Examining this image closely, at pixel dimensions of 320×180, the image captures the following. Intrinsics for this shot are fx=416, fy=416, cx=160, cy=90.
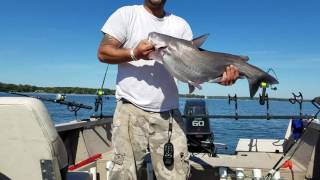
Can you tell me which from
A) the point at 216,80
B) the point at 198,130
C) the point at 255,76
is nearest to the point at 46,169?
the point at 216,80

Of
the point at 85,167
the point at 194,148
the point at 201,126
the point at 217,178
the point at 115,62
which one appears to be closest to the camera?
the point at 115,62

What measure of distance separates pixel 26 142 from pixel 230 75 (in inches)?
75.3

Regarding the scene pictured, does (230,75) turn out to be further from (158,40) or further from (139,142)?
(139,142)

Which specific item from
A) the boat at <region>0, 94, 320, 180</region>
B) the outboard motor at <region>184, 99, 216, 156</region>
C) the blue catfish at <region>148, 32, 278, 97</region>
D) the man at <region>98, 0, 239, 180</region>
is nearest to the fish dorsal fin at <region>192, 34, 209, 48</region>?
the blue catfish at <region>148, 32, 278, 97</region>

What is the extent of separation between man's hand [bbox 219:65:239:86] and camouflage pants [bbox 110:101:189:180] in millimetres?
661

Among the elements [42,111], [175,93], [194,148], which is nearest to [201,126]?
[194,148]

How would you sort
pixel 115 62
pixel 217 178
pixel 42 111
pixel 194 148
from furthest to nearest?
pixel 194 148, pixel 217 178, pixel 115 62, pixel 42 111

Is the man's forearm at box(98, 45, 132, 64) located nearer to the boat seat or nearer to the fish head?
the fish head

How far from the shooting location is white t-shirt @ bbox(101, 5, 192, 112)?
4.00m

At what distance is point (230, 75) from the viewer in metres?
3.87

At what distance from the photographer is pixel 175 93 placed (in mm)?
4207

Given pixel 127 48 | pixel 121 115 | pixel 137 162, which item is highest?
pixel 127 48

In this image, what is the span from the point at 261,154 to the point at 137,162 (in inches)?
160

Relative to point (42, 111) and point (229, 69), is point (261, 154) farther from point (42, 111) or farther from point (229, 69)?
point (42, 111)
